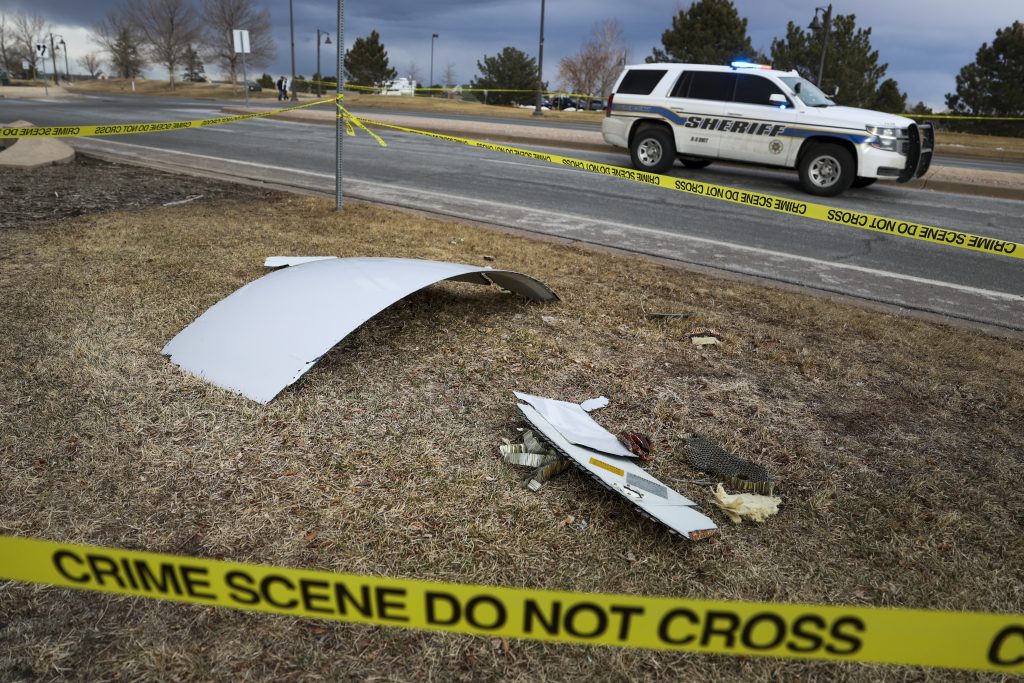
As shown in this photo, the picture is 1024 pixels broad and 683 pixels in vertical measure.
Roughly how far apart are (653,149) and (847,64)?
3237 centimetres

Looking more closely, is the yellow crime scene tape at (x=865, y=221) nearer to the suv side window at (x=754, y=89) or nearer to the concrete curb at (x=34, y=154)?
the suv side window at (x=754, y=89)

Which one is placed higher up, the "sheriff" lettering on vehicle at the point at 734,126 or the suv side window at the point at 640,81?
the suv side window at the point at 640,81

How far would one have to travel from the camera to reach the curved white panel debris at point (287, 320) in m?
3.56

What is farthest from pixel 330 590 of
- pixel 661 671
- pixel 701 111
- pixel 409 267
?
pixel 701 111

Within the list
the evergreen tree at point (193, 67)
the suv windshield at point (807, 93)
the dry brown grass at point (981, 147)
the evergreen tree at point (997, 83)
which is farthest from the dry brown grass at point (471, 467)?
the evergreen tree at point (193, 67)

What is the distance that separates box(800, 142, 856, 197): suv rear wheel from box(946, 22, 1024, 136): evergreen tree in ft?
100

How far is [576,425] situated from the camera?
3330 millimetres

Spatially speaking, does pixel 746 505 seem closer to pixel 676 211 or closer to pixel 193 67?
pixel 676 211

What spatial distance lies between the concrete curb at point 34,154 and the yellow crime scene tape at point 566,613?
10.3 metres

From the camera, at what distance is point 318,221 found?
7.50 meters

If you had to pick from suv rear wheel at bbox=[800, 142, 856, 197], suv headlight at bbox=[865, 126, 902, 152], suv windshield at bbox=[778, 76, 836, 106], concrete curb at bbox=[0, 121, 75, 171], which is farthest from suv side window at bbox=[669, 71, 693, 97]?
concrete curb at bbox=[0, 121, 75, 171]

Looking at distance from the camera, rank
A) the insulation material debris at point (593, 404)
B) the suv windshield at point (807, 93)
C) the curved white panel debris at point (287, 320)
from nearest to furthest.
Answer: the curved white panel debris at point (287, 320), the insulation material debris at point (593, 404), the suv windshield at point (807, 93)

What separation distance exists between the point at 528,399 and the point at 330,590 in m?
2.03

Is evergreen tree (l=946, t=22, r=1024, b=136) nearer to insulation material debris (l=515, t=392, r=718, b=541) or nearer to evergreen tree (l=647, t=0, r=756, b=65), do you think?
evergreen tree (l=647, t=0, r=756, b=65)
